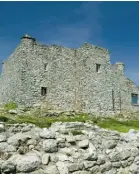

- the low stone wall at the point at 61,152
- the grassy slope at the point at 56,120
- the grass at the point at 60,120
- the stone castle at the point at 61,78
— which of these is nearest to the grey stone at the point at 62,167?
the low stone wall at the point at 61,152

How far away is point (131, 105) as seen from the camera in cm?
5459

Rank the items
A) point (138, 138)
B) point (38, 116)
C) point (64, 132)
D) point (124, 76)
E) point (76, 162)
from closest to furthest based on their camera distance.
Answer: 1. point (76, 162)
2. point (64, 132)
3. point (138, 138)
4. point (38, 116)
5. point (124, 76)

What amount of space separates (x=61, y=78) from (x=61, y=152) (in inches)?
1354

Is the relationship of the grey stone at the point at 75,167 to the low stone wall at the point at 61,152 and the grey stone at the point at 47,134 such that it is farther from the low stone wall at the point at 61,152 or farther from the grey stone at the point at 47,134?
the grey stone at the point at 47,134

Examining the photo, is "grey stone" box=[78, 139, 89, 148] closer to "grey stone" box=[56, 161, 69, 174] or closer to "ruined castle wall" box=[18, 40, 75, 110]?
"grey stone" box=[56, 161, 69, 174]

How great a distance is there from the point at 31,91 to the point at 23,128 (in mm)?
30727

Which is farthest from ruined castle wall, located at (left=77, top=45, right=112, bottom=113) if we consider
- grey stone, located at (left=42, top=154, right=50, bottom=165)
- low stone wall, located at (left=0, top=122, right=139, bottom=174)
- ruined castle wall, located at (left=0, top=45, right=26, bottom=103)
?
grey stone, located at (left=42, top=154, right=50, bottom=165)

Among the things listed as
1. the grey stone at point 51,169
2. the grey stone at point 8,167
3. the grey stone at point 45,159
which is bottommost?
the grey stone at point 51,169

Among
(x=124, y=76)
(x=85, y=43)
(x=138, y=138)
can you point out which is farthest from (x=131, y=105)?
(x=138, y=138)

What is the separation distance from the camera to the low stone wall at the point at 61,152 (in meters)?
10.8

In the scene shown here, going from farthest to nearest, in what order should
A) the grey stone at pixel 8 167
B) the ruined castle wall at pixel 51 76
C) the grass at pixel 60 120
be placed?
the ruined castle wall at pixel 51 76, the grass at pixel 60 120, the grey stone at pixel 8 167

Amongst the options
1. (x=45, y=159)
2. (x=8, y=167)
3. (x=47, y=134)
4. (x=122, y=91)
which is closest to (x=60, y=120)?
(x=122, y=91)

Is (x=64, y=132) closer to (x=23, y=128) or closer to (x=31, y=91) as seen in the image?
(x=23, y=128)

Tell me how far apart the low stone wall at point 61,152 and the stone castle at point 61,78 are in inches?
1155
